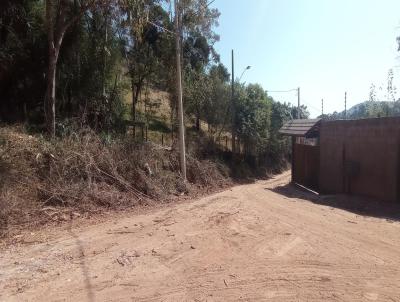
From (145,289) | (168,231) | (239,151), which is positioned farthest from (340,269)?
(239,151)

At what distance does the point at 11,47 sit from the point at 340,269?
13851 millimetres

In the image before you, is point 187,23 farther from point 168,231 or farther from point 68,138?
point 168,231

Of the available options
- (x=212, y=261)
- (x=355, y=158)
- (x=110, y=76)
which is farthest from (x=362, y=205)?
(x=110, y=76)

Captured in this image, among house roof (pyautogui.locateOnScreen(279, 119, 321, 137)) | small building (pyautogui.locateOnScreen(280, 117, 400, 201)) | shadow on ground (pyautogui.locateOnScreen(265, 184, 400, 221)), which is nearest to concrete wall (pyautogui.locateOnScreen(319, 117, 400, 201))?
small building (pyautogui.locateOnScreen(280, 117, 400, 201))

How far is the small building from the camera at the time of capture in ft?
36.0

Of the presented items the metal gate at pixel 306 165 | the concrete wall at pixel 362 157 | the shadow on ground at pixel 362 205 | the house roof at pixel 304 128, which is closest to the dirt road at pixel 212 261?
the shadow on ground at pixel 362 205

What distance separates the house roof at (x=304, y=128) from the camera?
614 inches

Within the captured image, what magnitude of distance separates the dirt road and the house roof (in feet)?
23.9

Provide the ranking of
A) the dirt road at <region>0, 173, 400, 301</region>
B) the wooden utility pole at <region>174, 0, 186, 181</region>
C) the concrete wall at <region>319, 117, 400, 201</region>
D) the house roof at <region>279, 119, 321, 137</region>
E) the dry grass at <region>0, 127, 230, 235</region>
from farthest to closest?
the house roof at <region>279, 119, 321, 137</region>, the wooden utility pole at <region>174, 0, 186, 181</region>, the concrete wall at <region>319, 117, 400, 201</region>, the dry grass at <region>0, 127, 230, 235</region>, the dirt road at <region>0, 173, 400, 301</region>

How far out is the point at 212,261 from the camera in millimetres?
5758

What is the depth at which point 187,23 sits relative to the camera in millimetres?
19141

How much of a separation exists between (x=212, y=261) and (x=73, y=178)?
6.00 meters

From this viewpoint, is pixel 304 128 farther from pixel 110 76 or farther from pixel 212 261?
pixel 212 261

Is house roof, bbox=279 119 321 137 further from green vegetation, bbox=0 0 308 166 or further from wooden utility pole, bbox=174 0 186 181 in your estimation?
wooden utility pole, bbox=174 0 186 181
